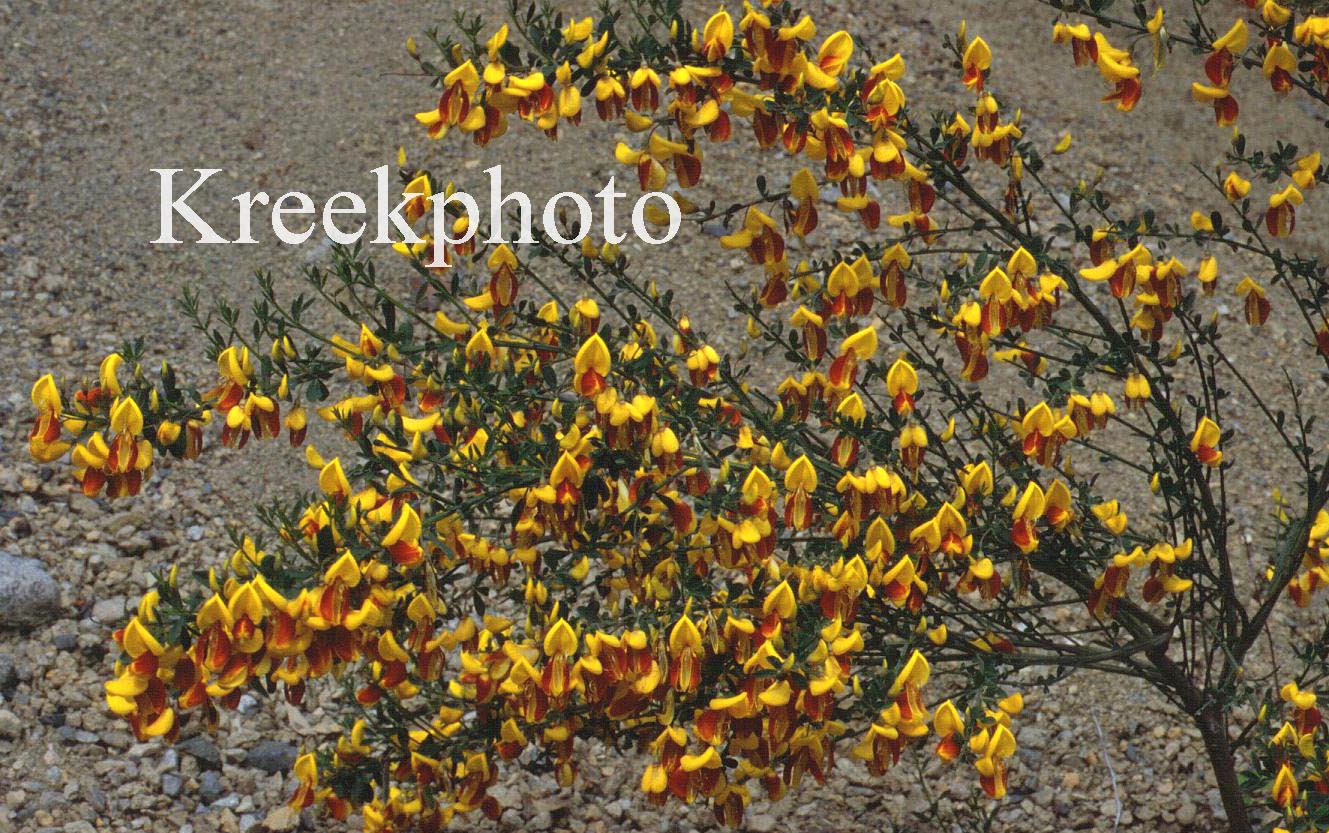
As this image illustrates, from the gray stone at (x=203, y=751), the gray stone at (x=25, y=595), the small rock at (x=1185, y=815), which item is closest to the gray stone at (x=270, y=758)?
the gray stone at (x=203, y=751)

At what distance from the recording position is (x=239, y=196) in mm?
5098

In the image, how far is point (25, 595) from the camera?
347 cm

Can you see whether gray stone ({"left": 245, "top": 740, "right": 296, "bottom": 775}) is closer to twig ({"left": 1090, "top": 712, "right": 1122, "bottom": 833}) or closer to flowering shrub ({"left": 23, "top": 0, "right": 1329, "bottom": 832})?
flowering shrub ({"left": 23, "top": 0, "right": 1329, "bottom": 832})

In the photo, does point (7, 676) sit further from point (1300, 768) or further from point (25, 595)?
point (1300, 768)

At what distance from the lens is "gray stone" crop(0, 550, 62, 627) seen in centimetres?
346

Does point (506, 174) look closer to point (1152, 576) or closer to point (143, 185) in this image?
point (143, 185)

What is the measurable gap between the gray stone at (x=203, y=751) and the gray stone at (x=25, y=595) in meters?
0.49

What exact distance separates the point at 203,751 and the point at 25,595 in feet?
1.93

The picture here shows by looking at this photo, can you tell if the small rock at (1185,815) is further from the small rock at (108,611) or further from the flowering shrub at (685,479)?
the small rock at (108,611)

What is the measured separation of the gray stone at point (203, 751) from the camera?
10.8ft

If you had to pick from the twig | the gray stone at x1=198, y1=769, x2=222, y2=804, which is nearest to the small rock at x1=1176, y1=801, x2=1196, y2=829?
the twig

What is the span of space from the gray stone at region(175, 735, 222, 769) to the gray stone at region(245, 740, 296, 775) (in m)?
0.07

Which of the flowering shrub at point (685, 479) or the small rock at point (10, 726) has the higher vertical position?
the flowering shrub at point (685, 479)

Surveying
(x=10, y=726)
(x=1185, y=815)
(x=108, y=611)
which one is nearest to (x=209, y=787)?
(x=10, y=726)
